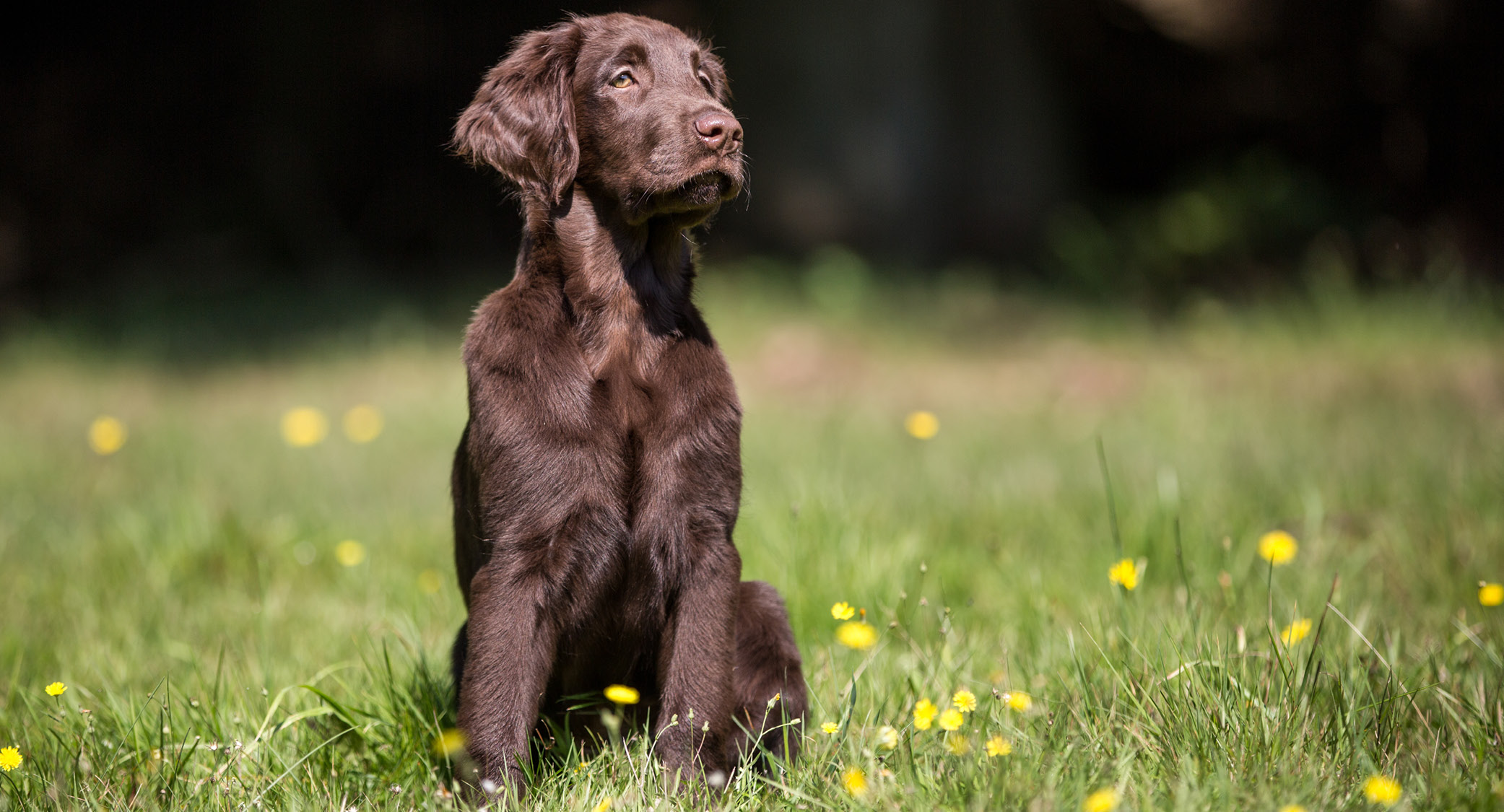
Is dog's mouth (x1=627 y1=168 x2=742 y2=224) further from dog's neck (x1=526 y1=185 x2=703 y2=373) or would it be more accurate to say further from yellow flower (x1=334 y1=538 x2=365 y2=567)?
yellow flower (x1=334 y1=538 x2=365 y2=567)

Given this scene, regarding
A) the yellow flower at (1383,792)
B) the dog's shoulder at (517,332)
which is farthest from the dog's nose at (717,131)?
the yellow flower at (1383,792)

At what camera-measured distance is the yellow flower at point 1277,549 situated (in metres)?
2.47

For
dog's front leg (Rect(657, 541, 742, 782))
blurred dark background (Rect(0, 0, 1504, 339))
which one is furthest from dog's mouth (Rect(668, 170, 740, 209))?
blurred dark background (Rect(0, 0, 1504, 339))

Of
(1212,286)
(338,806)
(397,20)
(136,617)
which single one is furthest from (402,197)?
(338,806)

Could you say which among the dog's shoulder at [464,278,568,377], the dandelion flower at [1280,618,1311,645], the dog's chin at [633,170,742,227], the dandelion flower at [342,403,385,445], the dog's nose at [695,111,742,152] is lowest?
the dandelion flower at [342,403,385,445]

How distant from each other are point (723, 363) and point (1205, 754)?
3.61 ft

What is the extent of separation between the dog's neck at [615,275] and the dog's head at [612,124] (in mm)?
Result: 36

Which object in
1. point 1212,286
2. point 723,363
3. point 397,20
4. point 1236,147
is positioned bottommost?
point 1212,286

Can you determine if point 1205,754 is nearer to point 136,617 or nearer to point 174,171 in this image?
point 136,617

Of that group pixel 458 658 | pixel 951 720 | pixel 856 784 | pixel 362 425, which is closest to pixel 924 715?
pixel 951 720

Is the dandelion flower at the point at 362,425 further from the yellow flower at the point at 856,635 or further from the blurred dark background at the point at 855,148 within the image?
the yellow flower at the point at 856,635

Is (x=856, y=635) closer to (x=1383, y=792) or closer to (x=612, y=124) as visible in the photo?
(x=1383, y=792)

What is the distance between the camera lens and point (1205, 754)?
1.82 m

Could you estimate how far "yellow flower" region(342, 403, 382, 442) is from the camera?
183 inches
